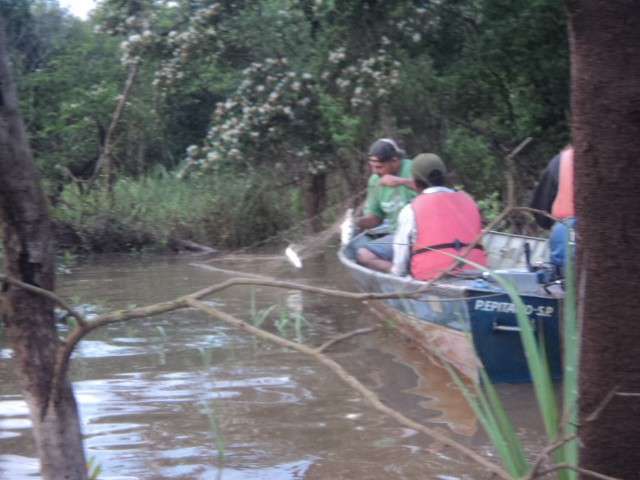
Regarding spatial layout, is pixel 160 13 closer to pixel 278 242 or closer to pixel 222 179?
pixel 222 179

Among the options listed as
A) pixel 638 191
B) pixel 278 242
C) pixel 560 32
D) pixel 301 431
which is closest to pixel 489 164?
pixel 560 32

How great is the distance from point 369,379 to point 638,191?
14.3 ft

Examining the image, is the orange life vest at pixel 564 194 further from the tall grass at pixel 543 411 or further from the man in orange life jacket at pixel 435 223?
the tall grass at pixel 543 411

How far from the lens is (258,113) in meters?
15.4

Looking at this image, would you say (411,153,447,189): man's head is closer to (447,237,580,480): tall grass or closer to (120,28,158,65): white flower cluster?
(447,237,580,480): tall grass

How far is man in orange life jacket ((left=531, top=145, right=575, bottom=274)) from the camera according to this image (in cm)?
679

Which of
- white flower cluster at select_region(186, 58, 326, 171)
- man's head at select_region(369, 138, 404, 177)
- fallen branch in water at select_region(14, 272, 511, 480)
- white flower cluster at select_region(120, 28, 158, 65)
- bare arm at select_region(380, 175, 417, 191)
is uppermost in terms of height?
white flower cluster at select_region(120, 28, 158, 65)

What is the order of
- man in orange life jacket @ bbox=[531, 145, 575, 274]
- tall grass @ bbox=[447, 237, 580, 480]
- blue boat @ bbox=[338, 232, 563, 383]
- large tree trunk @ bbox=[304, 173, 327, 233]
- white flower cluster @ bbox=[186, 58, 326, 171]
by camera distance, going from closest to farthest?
tall grass @ bbox=[447, 237, 580, 480]
blue boat @ bbox=[338, 232, 563, 383]
man in orange life jacket @ bbox=[531, 145, 575, 274]
white flower cluster @ bbox=[186, 58, 326, 171]
large tree trunk @ bbox=[304, 173, 327, 233]

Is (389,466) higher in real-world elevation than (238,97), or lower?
lower

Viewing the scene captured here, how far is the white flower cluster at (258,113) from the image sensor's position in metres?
15.4

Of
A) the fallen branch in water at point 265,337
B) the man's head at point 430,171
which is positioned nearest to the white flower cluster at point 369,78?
the man's head at point 430,171

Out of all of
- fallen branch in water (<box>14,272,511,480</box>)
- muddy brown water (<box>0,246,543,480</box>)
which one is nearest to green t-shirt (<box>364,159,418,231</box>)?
muddy brown water (<box>0,246,543,480</box>)

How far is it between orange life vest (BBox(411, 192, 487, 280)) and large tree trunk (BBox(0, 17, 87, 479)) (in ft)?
13.8

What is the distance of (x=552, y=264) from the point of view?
6.76 metres
